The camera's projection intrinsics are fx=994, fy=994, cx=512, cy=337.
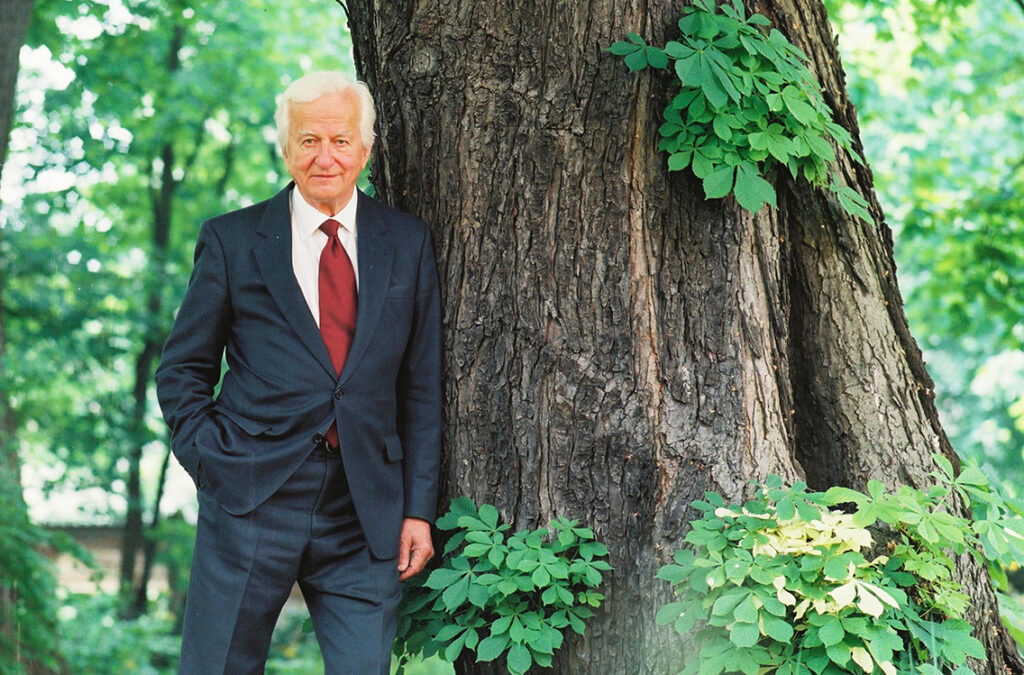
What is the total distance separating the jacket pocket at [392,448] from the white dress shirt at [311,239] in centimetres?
45

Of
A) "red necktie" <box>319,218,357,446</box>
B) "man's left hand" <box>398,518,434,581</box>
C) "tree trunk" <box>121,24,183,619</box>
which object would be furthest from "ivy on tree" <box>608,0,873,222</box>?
"tree trunk" <box>121,24,183,619</box>

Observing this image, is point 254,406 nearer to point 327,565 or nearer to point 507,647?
point 327,565

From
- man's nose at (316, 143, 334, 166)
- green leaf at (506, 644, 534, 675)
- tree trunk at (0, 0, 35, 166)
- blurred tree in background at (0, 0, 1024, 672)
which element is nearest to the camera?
green leaf at (506, 644, 534, 675)

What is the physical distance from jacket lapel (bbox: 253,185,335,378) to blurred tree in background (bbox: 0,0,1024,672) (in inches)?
207

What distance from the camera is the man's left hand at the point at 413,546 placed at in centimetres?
297

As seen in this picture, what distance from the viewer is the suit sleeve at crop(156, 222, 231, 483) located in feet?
9.25

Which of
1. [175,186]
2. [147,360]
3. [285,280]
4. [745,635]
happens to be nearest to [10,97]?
[285,280]

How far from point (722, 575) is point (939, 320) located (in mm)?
9376

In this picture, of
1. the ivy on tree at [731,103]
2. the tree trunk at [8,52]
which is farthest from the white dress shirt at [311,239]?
the tree trunk at [8,52]

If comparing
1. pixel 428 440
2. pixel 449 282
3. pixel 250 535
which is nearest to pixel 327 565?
pixel 250 535

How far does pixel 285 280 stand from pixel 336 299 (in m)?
0.15

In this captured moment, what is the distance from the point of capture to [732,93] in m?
2.74

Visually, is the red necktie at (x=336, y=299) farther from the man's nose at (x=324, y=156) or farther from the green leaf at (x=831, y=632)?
the green leaf at (x=831, y=632)

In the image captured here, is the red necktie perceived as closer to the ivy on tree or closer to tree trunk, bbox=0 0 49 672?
the ivy on tree
